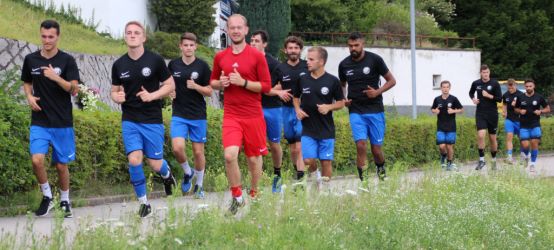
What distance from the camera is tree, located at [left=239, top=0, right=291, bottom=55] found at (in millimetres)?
39938

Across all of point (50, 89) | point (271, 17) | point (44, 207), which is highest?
point (271, 17)

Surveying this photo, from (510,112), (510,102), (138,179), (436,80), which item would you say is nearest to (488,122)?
(510,102)

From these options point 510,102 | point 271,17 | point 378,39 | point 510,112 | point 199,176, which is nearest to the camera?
point 199,176

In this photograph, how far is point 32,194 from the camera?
40.8ft

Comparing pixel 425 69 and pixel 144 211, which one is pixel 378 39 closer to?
pixel 425 69

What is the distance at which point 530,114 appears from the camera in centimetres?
2275

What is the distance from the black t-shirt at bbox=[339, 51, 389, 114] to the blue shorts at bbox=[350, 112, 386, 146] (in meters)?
0.07

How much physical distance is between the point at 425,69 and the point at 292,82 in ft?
112

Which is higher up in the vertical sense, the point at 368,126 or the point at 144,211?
the point at 368,126

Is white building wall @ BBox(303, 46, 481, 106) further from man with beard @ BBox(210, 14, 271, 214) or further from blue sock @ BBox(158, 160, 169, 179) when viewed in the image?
man with beard @ BBox(210, 14, 271, 214)

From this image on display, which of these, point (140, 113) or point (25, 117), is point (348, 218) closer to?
point (140, 113)

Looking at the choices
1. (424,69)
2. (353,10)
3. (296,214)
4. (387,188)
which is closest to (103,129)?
(387,188)

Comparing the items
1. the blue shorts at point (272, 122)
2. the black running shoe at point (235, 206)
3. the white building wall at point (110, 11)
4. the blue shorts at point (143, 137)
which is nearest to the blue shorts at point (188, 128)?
the blue shorts at point (272, 122)

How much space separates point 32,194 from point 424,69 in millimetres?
36144
